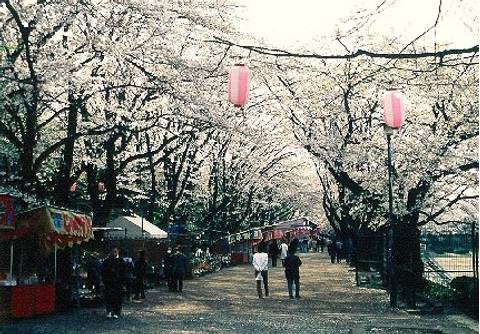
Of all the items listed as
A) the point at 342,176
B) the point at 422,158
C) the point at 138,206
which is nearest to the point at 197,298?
the point at 342,176

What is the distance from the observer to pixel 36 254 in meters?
16.5

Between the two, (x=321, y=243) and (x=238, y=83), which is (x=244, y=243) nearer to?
(x=321, y=243)

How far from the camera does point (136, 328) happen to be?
1346 centimetres

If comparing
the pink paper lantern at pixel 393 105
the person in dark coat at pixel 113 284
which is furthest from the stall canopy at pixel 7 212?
the pink paper lantern at pixel 393 105

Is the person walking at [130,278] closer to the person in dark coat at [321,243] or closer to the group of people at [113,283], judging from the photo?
the group of people at [113,283]

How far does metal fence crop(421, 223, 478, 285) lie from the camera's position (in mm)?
16194

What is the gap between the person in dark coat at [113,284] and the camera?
15227mm

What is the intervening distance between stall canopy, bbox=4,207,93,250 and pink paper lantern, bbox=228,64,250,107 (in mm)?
5512

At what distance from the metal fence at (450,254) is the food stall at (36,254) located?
32.2 feet

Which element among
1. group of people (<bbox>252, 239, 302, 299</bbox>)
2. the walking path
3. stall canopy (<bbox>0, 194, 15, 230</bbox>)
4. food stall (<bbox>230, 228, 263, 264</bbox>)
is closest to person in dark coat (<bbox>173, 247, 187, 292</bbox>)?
the walking path

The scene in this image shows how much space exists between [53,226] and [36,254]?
6.58 ft

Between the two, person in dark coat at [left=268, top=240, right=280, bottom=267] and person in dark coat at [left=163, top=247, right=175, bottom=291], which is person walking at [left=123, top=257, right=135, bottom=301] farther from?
person in dark coat at [left=268, top=240, right=280, bottom=267]

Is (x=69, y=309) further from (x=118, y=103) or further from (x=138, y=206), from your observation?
(x=138, y=206)

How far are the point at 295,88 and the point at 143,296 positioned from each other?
9.36 meters
